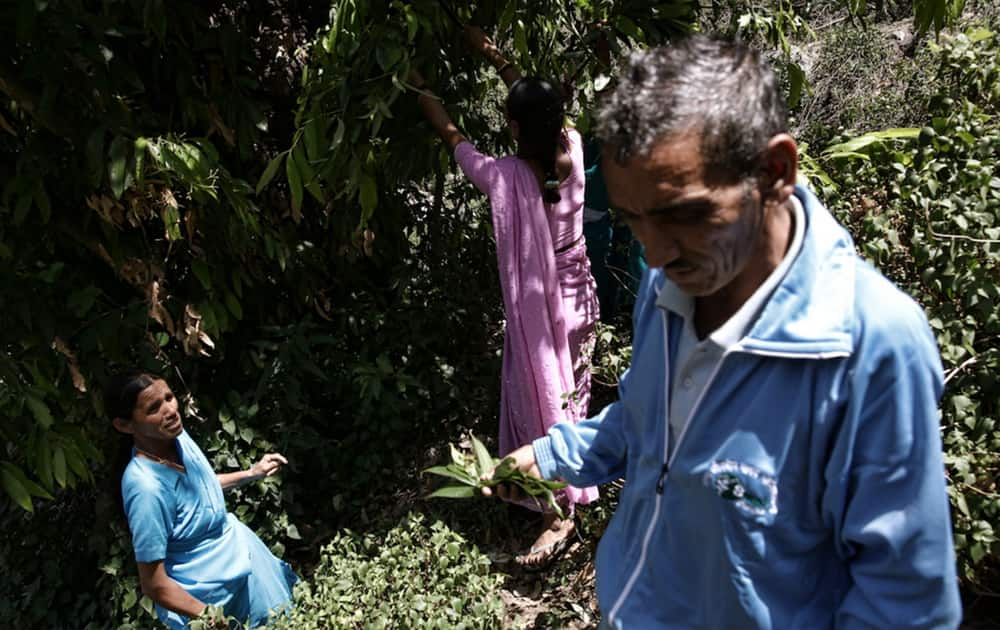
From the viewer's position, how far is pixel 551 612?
112 inches

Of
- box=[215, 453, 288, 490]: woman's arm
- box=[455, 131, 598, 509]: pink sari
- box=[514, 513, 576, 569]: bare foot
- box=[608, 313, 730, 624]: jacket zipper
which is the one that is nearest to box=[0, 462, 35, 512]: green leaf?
box=[215, 453, 288, 490]: woman's arm

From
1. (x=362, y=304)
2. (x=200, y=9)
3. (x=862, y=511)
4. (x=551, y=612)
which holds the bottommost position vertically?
(x=551, y=612)

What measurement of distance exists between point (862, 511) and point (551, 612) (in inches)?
74.0

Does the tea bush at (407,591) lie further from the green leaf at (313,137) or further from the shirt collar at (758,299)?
the shirt collar at (758,299)

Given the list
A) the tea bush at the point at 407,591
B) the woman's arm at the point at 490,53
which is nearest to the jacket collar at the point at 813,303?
the tea bush at the point at 407,591

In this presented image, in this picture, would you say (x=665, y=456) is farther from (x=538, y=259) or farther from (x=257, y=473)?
(x=257, y=473)

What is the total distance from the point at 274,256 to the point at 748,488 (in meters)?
2.77

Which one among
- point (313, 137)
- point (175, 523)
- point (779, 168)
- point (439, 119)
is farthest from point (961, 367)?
point (175, 523)

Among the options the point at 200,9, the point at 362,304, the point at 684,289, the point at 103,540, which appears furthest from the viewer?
the point at 362,304

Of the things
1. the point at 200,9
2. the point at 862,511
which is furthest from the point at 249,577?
the point at 862,511

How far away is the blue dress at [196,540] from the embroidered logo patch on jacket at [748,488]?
1871 mm

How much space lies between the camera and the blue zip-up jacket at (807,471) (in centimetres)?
110

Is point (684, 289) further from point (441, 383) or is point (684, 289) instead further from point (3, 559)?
point (3, 559)

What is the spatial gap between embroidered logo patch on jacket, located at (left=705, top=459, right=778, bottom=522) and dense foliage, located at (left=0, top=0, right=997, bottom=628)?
1.34 metres
